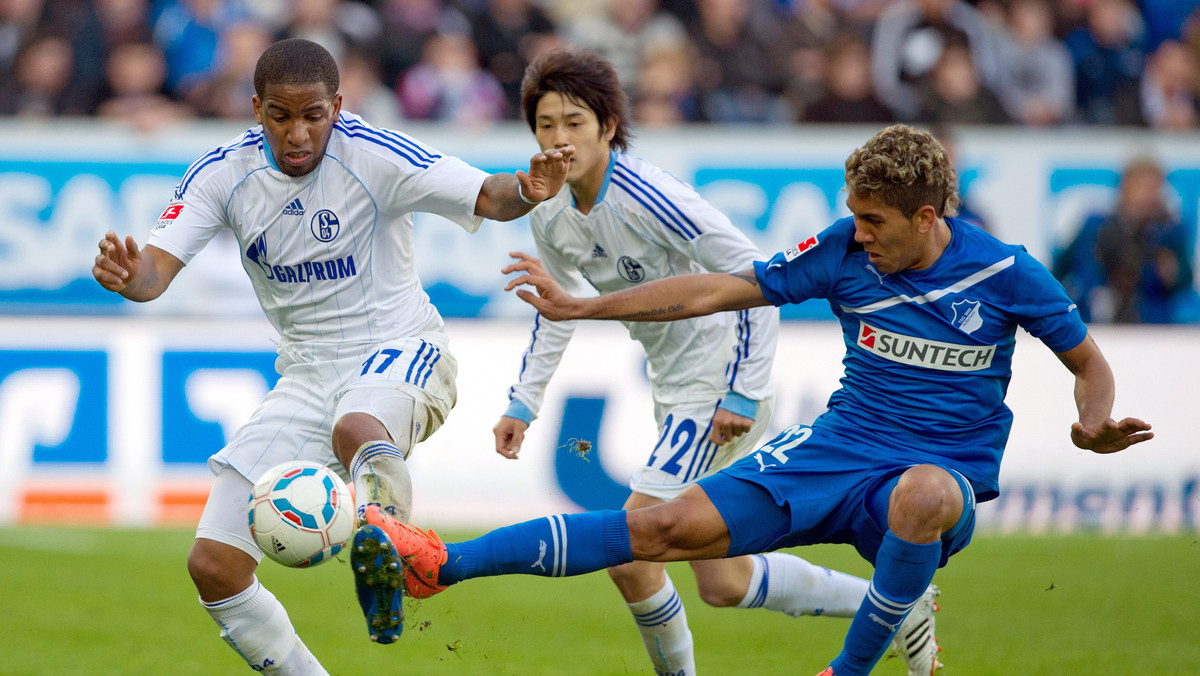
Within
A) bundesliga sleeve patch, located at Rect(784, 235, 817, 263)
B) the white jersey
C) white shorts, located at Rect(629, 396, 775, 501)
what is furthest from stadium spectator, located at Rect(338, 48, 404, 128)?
bundesliga sleeve patch, located at Rect(784, 235, 817, 263)

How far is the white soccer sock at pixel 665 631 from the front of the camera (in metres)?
5.51

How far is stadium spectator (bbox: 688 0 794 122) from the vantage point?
41.1 ft

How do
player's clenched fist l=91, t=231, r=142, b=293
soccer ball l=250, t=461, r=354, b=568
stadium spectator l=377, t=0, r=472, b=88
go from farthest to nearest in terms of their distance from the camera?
1. stadium spectator l=377, t=0, r=472, b=88
2. player's clenched fist l=91, t=231, r=142, b=293
3. soccer ball l=250, t=461, r=354, b=568

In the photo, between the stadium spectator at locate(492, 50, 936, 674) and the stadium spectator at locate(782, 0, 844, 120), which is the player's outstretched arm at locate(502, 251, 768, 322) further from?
the stadium spectator at locate(782, 0, 844, 120)

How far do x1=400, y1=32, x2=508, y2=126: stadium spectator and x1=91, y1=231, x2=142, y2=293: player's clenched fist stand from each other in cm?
760

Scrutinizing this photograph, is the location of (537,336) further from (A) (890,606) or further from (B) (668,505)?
(A) (890,606)

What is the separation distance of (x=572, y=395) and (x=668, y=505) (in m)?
5.54

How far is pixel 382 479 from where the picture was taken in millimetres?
4488

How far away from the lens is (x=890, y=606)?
4.58 m

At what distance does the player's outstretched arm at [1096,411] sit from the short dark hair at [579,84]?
2.13 m

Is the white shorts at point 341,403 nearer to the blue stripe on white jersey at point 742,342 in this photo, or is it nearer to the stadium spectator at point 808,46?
the blue stripe on white jersey at point 742,342

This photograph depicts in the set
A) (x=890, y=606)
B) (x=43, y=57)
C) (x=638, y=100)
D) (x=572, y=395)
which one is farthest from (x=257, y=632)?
(x=43, y=57)

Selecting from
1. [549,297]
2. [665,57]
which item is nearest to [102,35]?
[665,57]

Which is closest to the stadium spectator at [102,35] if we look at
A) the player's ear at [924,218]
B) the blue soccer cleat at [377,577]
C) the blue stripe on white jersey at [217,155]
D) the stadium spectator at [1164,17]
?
the blue stripe on white jersey at [217,155]
